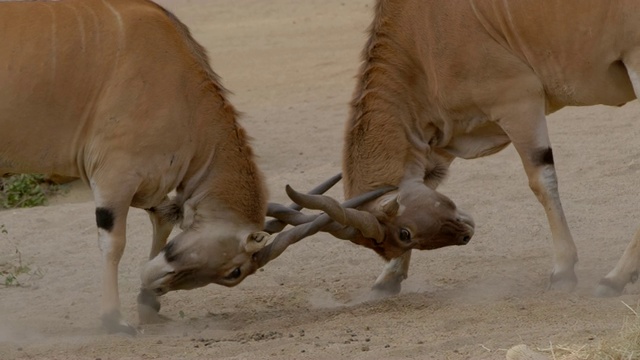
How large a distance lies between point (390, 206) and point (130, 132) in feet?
5.50

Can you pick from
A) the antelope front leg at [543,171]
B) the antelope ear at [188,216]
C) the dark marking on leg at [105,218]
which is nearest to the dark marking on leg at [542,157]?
the antelope front leg at [543,171]

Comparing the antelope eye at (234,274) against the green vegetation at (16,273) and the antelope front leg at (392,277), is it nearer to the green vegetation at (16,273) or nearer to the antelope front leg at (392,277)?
the antelope front leg at (392,277)

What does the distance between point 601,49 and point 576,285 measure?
144 cm

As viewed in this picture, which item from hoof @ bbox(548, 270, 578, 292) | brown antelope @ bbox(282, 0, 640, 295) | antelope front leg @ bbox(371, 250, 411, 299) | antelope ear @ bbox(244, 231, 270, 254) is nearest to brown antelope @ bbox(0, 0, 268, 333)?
antelope ear @ bbox(244, 231, 270, 254)

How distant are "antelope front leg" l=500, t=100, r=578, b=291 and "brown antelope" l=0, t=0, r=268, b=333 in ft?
5.36

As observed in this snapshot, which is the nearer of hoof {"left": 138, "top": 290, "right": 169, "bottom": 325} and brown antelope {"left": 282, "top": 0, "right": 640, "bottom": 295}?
brown antelope {"left": 282, "top": 0, "right": 640, "bottom": 295}

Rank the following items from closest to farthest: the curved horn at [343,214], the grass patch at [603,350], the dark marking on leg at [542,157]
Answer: the grass patch at [603,350] → the curved horn at [343,214] → the dark marking on leg at [542,157]

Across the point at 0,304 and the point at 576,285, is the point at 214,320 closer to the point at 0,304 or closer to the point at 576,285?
the point at 0,304

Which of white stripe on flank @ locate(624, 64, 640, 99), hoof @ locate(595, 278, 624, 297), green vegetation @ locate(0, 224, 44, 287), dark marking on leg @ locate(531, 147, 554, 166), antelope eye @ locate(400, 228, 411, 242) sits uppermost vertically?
white stripe on flank @ locate(624, 64, 640, 99)

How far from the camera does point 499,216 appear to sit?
32.7 ft

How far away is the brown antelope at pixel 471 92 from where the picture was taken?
775 cm

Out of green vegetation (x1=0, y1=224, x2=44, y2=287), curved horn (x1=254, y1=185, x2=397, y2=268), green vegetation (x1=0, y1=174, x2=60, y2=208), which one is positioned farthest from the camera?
green vegetation (x1=0, y1=174, x2=60, y2=208)

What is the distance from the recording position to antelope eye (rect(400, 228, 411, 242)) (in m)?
8.12

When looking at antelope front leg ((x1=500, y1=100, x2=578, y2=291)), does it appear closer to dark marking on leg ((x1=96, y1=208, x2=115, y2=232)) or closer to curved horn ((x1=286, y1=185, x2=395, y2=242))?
curved horn ((x1=286, y1=185, x2=395, y2=242))
